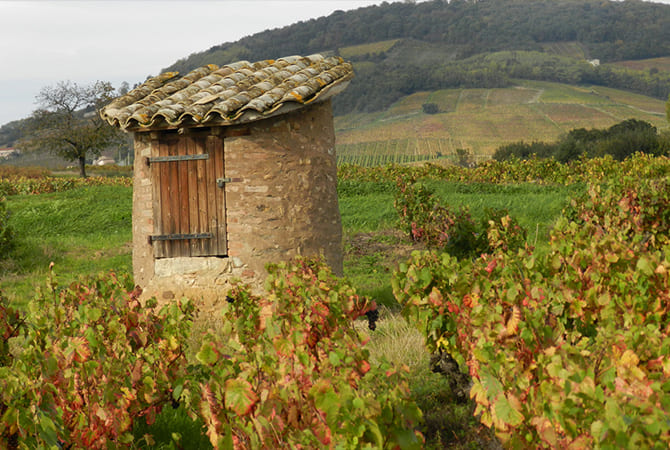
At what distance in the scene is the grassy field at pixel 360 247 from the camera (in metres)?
4.52

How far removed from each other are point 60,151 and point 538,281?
42858 mm

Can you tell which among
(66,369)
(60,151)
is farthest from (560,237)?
(60,151)

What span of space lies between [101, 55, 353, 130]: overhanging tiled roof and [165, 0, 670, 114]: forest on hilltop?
107m

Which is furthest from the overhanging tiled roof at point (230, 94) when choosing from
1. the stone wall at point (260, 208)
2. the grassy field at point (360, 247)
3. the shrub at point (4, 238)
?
the shrub at point (4, 238)

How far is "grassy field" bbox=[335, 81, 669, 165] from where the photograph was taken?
71312 millimetres

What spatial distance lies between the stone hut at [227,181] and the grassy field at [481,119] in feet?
167

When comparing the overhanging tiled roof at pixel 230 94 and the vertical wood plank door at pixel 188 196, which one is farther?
the vertical wood plank door at pixel 188 196

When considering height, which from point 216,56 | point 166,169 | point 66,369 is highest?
point 216,56

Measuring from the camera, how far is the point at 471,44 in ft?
525

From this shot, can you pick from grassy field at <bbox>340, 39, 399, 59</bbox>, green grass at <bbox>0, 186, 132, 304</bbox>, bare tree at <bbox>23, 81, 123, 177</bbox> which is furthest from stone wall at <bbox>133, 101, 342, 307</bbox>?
grassy field at <bbox>340, 39, 399, 59</bbox>

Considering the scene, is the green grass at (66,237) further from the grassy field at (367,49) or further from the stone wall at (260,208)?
the grassy field at (367,49)

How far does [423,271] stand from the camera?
4.68 m

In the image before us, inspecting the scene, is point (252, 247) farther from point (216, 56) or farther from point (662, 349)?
point (216, 56)

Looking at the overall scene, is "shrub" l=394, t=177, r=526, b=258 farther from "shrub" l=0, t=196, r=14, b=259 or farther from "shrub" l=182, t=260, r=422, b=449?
"shrub" l=0, t=196, r=14, b=259
